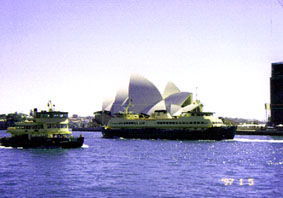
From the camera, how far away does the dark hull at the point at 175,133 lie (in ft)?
344

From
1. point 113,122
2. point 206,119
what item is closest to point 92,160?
point 206,119

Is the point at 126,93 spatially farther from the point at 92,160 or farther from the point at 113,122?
the point at 92,160

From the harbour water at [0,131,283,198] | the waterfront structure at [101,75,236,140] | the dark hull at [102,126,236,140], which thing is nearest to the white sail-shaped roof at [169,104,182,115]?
the waterfront structure at [101,75,236,140]

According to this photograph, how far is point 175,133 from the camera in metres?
111

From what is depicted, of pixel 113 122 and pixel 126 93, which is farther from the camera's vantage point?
pixel 126 93

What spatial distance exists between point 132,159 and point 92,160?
4.91 m

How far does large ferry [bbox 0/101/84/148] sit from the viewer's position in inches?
2657

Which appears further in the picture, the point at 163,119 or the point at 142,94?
the point at 142,94

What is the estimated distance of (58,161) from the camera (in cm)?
5194

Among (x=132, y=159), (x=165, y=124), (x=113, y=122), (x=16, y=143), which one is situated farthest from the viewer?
(x=113, y=122)

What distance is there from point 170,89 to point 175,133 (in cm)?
5501
